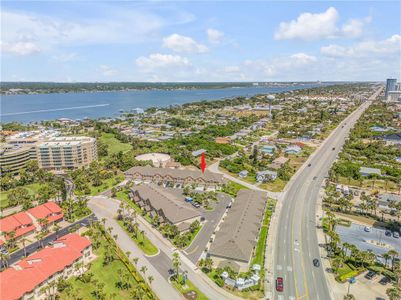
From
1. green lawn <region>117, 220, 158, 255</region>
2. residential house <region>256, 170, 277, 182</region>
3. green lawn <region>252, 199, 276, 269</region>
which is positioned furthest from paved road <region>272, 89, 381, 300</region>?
green lawn <region>117, 220, 158, 255</region>

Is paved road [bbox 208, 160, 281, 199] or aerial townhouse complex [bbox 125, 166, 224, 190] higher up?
aerial townhouse complex [bbox 125, 166, 224, 190]

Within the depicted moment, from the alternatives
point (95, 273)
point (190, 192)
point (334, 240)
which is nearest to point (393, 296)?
point (334, 240)

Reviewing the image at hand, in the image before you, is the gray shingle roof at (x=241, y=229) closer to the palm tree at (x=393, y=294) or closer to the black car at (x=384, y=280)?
the palm tree at (x=393, y=294)

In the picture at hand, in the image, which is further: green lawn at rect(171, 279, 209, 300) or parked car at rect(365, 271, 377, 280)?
parked car at rect(365, 271, 377, 280)

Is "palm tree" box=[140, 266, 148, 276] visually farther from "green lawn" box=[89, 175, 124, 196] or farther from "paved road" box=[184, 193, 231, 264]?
"green lawn" box=[89, 175, 124, 196]

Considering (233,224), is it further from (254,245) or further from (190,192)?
(190,192)

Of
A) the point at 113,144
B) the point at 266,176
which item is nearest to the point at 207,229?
the point at 266,176

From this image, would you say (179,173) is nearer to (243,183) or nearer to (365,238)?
(243,183)
